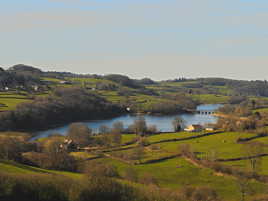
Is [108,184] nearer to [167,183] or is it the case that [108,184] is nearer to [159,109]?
[167,183]

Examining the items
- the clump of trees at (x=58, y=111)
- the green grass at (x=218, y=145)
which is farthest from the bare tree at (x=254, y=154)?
the clump of trees at (x=58, y=111)

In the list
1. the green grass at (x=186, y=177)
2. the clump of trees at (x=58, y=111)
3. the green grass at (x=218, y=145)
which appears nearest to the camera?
the green grass at (x=186, y=177)

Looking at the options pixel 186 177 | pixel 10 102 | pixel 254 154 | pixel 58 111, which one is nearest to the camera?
pixel 186 177

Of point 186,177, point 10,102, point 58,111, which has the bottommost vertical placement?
point 186,177

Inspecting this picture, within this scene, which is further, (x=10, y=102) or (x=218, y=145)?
(x=10, y=102)

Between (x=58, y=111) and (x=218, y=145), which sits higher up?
(x=58, y=111)

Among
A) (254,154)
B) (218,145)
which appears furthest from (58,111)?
(254,154)

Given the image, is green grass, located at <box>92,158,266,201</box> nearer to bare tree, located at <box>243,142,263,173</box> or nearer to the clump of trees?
bare tree, located at <box>243,142,263,173</box>

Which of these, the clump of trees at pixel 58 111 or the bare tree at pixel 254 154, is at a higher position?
the clump of trees at pixel 58 111

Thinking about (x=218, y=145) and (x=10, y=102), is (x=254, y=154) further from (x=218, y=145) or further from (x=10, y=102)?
(x=10, y=102)

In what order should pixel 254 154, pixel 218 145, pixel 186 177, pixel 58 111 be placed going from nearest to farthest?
pixel 186 177 < pixel 254 154 < pixel 218 145 < pixel 58 111

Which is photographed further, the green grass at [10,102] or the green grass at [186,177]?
the green grass at [10,102]

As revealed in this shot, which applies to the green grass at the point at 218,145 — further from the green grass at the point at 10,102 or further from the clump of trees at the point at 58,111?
the green grass at the point at 10,102
